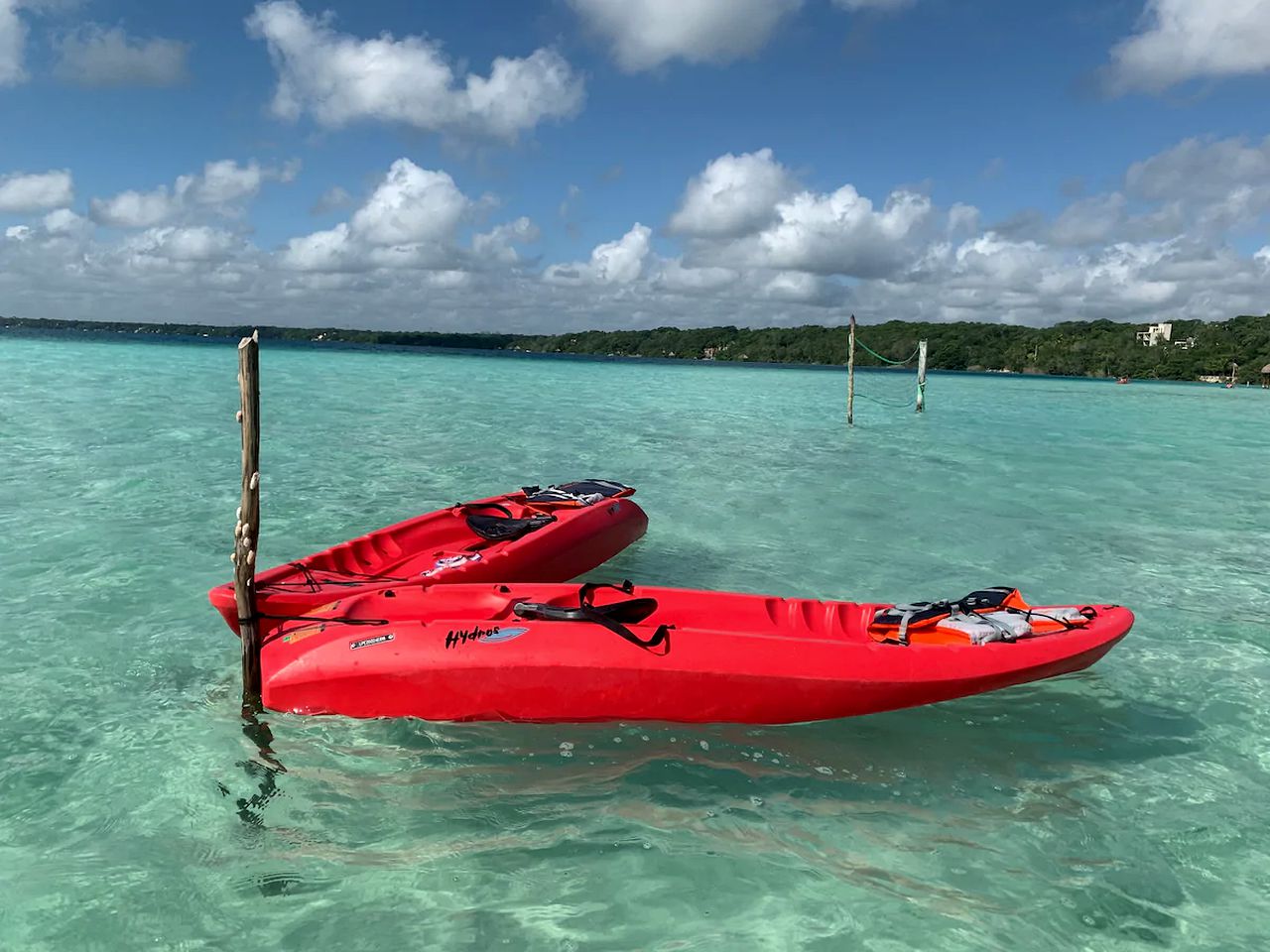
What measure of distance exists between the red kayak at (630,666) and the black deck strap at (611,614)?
10 mm

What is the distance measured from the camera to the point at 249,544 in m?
5.97

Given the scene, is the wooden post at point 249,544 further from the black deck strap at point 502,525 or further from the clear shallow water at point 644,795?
the black deck strap at point 502,525

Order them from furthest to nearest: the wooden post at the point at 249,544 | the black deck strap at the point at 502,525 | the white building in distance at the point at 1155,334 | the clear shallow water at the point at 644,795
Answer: the white building in distance at the point at 1155,334 < the black deck strap at the point at 502,525 < the wooden post at the point at 249,544 < the clear shallow water at the point at 644,795

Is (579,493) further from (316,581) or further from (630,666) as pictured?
(630,666)

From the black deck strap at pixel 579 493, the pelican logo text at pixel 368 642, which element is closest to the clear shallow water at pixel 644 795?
the pelican logo text at pixel 368 642

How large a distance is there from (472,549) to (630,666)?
349 centimetres

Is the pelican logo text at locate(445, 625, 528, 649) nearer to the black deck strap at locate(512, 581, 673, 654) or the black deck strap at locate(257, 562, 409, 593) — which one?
the black deck strap at locate(512, 581, 673, 654)

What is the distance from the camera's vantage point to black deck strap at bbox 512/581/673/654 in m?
5.59

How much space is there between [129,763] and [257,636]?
113cm

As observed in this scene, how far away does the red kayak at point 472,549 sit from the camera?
6.54 meters

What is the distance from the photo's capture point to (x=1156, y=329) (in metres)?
130

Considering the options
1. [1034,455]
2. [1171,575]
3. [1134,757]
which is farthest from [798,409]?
[1134,757]

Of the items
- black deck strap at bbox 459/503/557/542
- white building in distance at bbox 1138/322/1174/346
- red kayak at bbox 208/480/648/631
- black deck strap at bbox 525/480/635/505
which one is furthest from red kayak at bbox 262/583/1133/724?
white building in distance at bbox 1138/322/1174/346

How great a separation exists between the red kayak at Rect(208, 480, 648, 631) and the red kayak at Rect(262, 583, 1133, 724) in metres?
0.64
